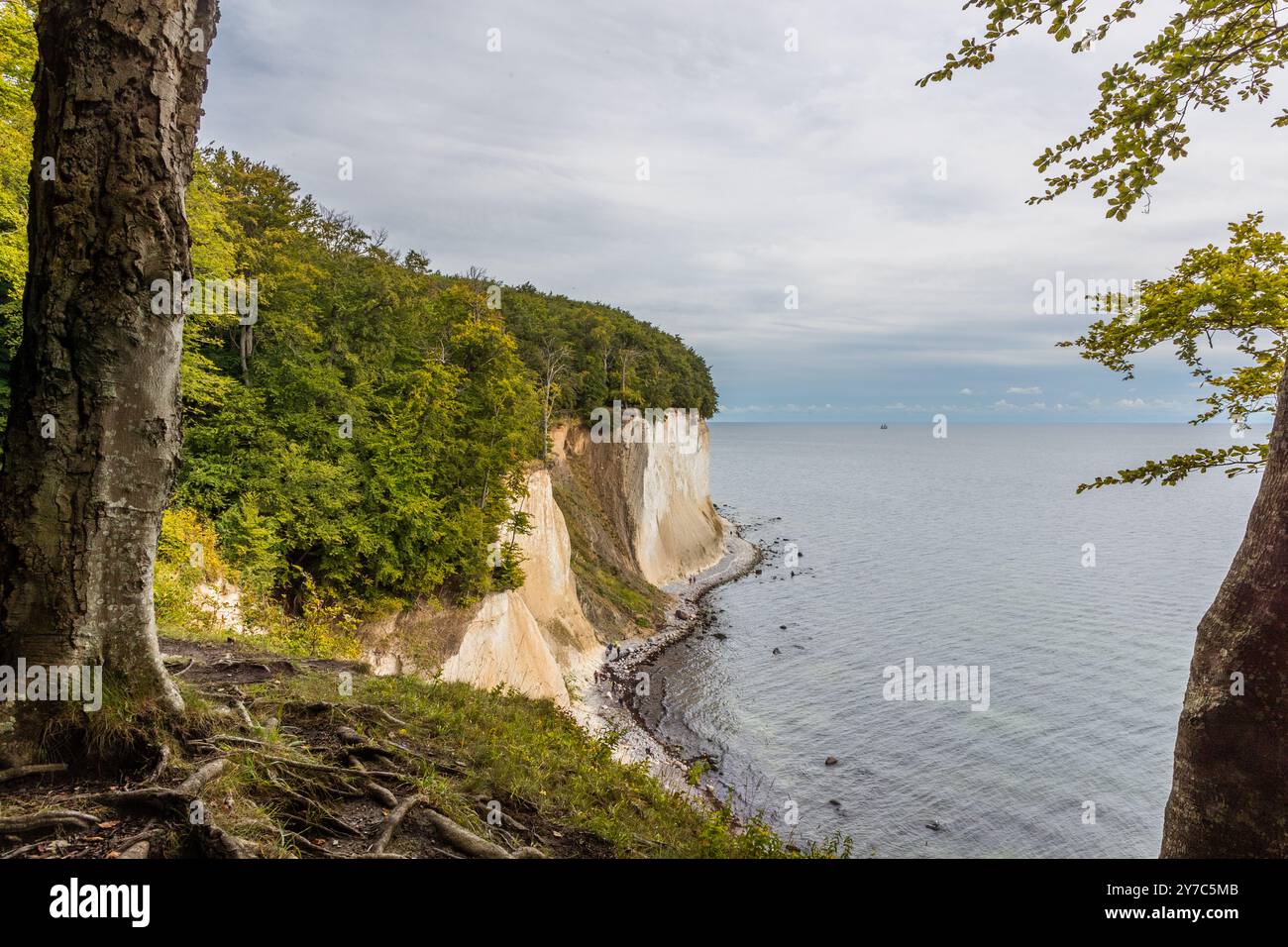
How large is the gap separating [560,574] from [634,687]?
7321 mm

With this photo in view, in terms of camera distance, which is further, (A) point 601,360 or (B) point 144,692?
(A) point 601,360

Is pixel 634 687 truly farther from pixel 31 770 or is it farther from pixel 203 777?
pixel 31 770

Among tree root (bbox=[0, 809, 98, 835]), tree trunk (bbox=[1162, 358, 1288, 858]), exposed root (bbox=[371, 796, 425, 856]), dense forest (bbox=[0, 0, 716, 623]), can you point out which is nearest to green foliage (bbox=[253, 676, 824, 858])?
exposed root (bbox=[371, 796, 425, 856])

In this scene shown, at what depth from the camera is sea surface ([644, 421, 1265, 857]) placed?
83.5 feet

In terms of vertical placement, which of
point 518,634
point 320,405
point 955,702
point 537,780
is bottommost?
point 955,702

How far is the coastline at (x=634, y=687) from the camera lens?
1068 inches

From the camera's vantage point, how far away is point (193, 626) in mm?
13383

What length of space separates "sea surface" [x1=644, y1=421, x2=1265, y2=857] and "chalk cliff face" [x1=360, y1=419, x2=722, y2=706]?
595 centimetres

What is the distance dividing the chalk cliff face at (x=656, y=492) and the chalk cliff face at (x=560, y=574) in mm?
88

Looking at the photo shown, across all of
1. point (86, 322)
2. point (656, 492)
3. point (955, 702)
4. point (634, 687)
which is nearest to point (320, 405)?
point (86, 322)

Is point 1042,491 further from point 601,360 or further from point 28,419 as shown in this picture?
point 28,419

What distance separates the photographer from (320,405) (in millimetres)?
22359

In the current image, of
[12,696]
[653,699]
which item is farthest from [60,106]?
[653,699]

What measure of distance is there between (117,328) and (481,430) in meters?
20.7
